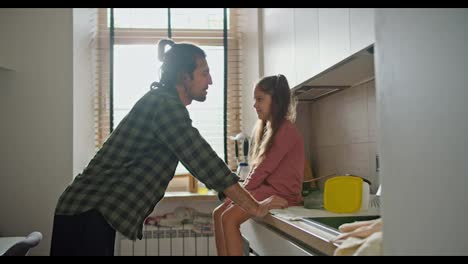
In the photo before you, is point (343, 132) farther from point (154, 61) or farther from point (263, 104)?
point (154, 61)

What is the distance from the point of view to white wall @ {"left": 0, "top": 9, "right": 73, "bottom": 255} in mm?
2689

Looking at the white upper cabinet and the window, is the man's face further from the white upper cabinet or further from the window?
the window

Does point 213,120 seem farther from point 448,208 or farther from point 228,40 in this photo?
point 448,208

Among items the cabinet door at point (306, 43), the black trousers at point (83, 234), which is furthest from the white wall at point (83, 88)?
the black trousers at point (83, 234)

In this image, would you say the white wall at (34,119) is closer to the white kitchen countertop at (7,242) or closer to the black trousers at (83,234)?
the white kitchen countertop at (7,242)

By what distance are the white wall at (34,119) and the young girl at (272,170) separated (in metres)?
1.17

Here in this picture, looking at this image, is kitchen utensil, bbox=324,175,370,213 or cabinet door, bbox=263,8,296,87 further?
cabinet door, bbox=263,8,296,87

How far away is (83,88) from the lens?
2.96 m

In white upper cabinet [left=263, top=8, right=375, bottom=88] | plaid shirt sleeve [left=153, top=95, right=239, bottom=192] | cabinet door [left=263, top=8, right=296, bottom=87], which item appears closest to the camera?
plaid shirt sleeve [left=153, top=95, right=239, bottom=192]

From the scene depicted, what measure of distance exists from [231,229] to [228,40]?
178 cm

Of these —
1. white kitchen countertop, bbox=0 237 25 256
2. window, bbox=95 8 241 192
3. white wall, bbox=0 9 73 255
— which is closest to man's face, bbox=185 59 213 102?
white kitchen countertop, bbox=0 237 25 256

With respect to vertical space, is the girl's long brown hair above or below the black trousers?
above

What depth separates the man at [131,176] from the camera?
52.5 inches

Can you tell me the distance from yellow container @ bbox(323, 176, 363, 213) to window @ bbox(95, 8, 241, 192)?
1603mm
